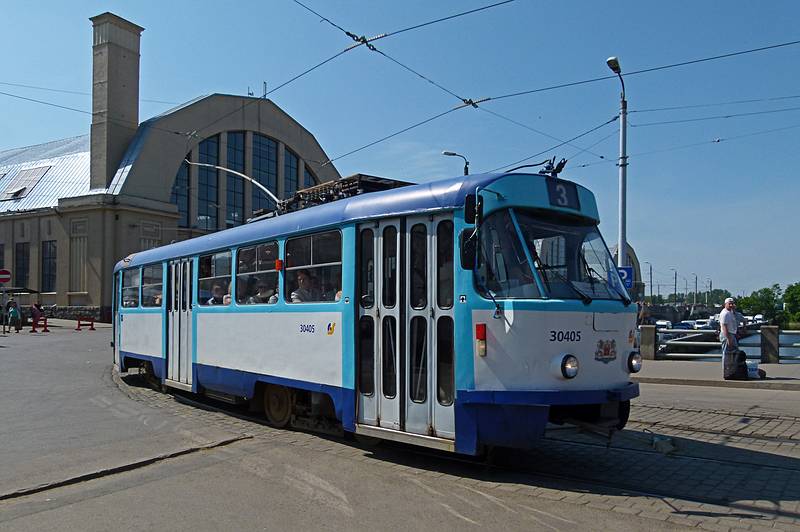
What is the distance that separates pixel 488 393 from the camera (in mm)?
6594

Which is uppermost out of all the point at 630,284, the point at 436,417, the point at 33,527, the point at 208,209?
the point at 208,209

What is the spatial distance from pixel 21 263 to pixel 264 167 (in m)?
18.0

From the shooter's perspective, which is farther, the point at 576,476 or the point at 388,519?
the point at 576,476

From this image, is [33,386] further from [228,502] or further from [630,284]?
[630,284]

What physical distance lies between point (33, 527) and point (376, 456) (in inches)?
139

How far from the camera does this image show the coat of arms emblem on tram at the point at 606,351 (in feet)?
22.6

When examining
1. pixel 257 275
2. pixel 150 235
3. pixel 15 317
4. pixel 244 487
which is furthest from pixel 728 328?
pixel 150 235

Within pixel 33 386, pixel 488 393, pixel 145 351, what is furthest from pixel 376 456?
pixel 33 386

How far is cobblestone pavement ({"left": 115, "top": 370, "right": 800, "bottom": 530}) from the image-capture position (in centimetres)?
581

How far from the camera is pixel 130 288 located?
15273mm

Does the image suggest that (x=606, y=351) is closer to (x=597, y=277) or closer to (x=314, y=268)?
(x=597, y=277)

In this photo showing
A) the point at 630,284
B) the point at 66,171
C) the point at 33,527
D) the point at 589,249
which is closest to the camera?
the point at 33,527

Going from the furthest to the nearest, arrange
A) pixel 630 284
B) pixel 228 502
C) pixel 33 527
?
1. pixel 630 284
2. pixel 228 502
3. pixel 33 527

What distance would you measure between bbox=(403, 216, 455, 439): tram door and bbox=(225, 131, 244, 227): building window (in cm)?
4480
